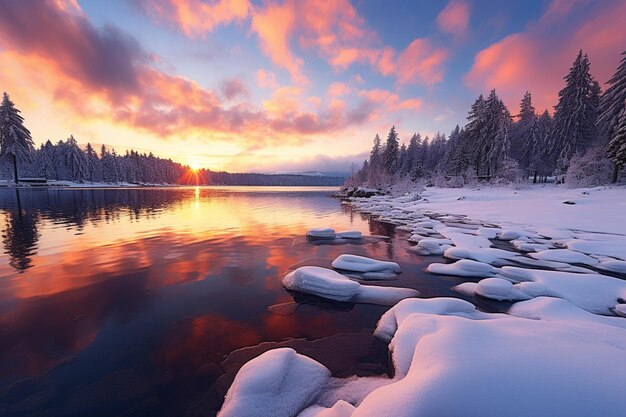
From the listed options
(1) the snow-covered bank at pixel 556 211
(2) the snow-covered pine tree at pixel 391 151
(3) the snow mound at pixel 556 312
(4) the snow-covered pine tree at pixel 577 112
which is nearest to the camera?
(3) the snow mound at pixel 556 312

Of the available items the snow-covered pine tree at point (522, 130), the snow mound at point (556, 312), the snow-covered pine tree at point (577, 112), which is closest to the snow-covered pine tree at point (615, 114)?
the snow-covered pine tree at point (577, 112)

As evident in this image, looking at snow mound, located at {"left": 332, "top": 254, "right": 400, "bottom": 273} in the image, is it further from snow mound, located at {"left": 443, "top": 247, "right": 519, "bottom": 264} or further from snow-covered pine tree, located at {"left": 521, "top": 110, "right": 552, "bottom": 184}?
snow-covered pine tree, located at {"left": 521, "top": 110, "right": 552, "bottom": 184}

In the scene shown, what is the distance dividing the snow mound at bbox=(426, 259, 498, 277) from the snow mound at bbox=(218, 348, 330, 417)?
5.81 m

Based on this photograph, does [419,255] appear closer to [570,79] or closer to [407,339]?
[407,339]

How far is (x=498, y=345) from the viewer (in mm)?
3447

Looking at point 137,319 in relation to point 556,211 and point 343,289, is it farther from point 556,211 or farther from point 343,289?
point 556,211

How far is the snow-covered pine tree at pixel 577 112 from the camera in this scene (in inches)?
1318

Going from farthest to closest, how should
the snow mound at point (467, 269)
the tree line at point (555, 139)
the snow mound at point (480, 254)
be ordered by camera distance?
the tree line at point (555, 139)
the snow mound at point (480, 254)
the snow mound at point (467, 269)

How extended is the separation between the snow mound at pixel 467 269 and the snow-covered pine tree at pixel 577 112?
1494 inches

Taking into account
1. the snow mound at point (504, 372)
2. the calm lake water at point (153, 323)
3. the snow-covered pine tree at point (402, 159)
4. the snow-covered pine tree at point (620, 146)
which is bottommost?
the calm lake water at point (153, 323)

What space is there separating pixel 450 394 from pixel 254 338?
3293 mm

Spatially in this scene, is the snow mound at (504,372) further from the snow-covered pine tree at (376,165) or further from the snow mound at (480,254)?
the snow-covered pine tree at (376,165)

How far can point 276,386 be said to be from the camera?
3.31 metres

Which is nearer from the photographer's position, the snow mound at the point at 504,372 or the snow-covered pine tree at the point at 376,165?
the snow mound at the point at 504,372
